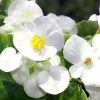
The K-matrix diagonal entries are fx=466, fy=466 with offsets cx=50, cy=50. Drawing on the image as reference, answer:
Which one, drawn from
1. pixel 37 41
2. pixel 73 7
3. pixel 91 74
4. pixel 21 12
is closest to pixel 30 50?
pixel 37 41

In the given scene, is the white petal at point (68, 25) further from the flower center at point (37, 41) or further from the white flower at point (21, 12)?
the flower center at point (37, 41)

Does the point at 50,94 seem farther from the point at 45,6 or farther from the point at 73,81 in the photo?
the point at 45,6

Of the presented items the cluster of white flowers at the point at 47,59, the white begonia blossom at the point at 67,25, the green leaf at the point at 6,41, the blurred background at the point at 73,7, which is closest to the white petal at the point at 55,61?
the cluster of white flowers at the point at 47,59

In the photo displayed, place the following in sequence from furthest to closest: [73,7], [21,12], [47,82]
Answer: [73,7] < [21,12] < [47,82]

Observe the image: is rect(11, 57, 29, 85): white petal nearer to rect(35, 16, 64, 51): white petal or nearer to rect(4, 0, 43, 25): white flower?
rect(35, 16, 64, 51): white petal

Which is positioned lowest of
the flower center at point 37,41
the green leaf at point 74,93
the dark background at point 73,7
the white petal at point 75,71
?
the dark background at point 73,7

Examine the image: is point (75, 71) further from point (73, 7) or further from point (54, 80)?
point (73, 7)
